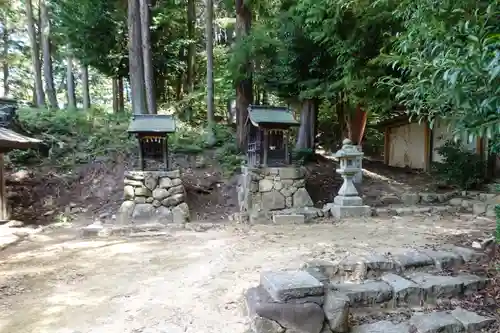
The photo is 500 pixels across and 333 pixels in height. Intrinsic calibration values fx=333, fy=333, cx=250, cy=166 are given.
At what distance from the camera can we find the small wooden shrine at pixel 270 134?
6859 mm

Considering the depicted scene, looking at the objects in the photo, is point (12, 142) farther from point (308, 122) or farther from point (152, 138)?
point (308, 122)

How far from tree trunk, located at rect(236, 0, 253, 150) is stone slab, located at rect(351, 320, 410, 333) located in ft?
21.5

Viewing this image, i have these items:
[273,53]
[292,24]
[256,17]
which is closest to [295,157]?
[273,53]

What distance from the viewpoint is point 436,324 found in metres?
2.60

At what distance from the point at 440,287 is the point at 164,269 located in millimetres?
2832

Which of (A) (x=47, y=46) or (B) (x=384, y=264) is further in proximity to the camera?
(A) (x=47, y=46)

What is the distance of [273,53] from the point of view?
862 cm

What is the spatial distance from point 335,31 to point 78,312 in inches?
256

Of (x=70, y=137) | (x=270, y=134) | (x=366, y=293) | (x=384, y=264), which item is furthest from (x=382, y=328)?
(x=70, y=137)

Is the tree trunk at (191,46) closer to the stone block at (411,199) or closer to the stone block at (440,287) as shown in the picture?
the stone block at (411,199)

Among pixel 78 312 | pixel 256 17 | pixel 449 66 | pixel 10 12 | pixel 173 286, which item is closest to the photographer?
pixel 449 66

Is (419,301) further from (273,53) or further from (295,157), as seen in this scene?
(273,53)

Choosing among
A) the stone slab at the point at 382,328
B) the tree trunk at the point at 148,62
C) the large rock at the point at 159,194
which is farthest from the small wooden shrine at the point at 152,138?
the stone slab at the point at 382,328

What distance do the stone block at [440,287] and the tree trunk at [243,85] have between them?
6249 millimetres
